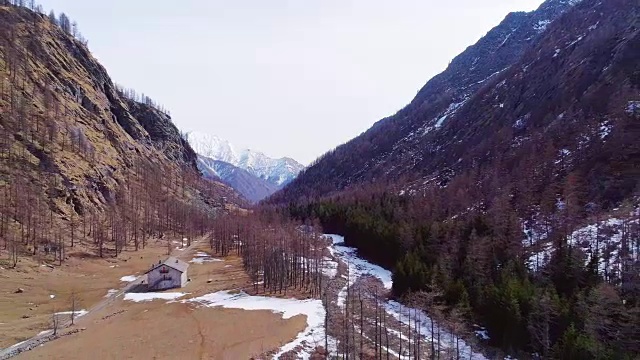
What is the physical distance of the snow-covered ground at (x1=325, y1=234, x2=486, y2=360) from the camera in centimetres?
6475

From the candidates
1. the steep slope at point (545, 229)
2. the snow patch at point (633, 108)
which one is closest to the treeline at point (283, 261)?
the steep slope at point (545, 229)

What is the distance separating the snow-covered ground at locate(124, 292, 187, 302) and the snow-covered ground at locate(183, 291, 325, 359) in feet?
19.9

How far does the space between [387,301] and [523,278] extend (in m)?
24.8

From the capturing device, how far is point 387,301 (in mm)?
88875

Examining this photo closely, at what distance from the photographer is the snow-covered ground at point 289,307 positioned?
66438 mm

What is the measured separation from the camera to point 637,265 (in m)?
71.3

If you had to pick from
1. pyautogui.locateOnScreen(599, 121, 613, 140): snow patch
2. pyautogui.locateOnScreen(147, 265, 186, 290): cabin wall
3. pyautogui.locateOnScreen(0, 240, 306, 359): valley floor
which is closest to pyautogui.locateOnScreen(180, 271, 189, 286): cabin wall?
pyautogui.locateOnScreen(147, 265, 186, 290): cabin wall

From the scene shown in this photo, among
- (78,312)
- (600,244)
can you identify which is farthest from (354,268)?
(78,312)

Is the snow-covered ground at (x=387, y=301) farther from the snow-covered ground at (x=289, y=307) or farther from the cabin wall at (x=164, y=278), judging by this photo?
the cabin wall at (x=164, y=278)

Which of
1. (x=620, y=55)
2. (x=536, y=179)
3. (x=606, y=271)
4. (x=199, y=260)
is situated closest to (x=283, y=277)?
(x=199, y=260)

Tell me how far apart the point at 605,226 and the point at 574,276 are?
2780 cm

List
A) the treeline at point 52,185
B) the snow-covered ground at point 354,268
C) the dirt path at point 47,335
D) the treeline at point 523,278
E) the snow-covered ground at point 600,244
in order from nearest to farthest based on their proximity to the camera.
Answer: the treeline at point 523,278 < the dirt path at point 47,335 < the snow-covered ground at point 600,244 < the snow-covered ground at point 354,268 < the treeline at point 52,185

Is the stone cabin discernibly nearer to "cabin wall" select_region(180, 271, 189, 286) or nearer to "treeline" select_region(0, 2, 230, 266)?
"cabin wall" select_region(180, 271, 189, 286)

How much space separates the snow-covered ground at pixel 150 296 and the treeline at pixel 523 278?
45292 millimetres
